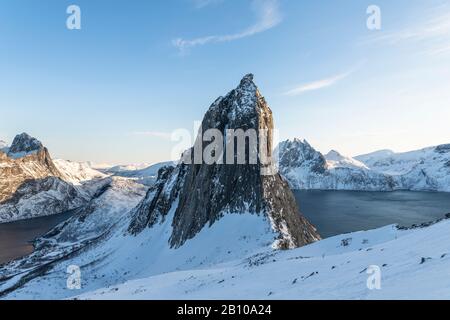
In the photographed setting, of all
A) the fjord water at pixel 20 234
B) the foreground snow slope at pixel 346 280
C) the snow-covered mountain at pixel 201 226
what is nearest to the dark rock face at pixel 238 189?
the snow-covered mountain at pixel 201 226

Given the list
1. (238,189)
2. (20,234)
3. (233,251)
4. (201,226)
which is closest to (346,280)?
(233,251)

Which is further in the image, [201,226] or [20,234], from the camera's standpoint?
[20,234]

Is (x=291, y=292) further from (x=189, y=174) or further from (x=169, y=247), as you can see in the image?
(x=189, y=174)

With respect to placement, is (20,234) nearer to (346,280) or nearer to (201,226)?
(201,226)

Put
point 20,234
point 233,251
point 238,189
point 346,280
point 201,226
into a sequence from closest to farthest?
1. point 346,280
2. point 233,251
3. point 201,226
4. point 238,189
5. point 20,234

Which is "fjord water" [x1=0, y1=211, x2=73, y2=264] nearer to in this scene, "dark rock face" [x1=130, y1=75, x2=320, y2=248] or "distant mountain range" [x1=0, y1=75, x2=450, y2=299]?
"distant mountain range" [x1=0, y1=75, x2=450, y2=299]

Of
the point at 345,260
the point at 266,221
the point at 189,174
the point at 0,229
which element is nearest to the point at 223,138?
the point at 189,174
